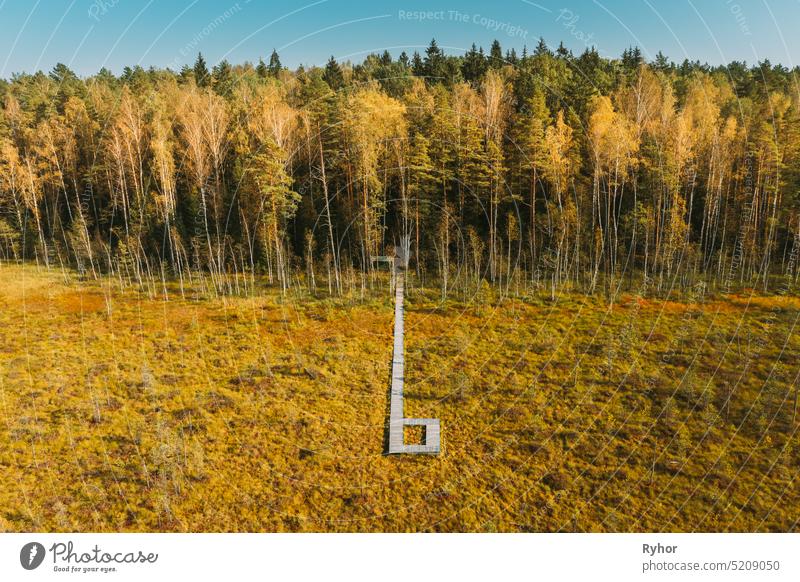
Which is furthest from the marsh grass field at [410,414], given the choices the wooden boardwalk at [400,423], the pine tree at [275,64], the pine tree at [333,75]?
the pine tree at [275,64]

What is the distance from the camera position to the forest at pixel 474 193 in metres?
38.2

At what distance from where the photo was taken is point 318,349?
29125 millimetres

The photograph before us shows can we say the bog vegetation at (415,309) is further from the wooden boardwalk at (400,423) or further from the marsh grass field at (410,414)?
the wooden boardwalk at (400,423)

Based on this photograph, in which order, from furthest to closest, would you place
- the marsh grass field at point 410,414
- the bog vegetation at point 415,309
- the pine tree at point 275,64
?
the pine tree at point 275,64 < the bog vegetation at point 415,309 < the marsh grass field at point 410,414

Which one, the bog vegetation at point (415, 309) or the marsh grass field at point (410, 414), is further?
the bog vegetation at point (415, 309)

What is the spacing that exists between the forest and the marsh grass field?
4968mm

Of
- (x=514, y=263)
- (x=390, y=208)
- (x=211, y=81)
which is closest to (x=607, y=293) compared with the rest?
(x=514, y=263)
